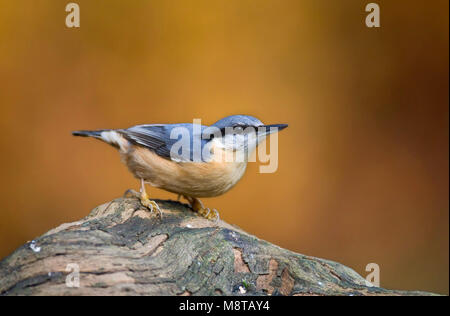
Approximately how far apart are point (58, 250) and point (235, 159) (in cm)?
109

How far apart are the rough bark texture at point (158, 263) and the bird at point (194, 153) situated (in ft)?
0.79

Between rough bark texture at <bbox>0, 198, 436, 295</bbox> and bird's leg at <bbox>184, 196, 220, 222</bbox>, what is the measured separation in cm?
31

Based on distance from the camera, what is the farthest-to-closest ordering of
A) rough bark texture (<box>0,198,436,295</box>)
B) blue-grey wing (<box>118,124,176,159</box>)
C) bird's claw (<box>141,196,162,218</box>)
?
1. blue-grey wing (<box>118,124,176,159</box>)
2. bird's claw (<box>141,196,162,218</box>)
3. rough bark texture (<box>0,198,436,295</box>)

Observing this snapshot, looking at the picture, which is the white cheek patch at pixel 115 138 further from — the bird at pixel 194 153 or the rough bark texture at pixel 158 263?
the rough bark texture at pixel 158 263

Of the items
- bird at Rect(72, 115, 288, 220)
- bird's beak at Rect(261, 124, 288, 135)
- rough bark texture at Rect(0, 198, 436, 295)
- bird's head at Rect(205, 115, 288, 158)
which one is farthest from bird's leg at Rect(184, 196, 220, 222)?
bird's beak at Rect(261, 124, 288, 135)

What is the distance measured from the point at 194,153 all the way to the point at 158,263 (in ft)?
2.49

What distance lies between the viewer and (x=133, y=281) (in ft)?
5.98

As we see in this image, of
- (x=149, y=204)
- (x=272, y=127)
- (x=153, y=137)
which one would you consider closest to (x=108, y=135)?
(x=153, y=137)

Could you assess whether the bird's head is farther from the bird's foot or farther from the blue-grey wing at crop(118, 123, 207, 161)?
the bird's foot

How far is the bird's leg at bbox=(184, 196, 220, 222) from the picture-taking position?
2.79m

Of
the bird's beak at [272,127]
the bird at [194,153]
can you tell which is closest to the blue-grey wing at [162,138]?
the bird at [194,153]
